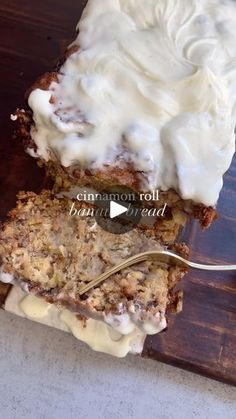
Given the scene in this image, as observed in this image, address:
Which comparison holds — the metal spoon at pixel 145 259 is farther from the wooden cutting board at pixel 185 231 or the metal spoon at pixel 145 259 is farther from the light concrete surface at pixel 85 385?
the light concrete surface at pixel 85 385

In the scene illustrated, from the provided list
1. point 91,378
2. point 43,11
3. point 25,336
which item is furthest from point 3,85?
point 91,378

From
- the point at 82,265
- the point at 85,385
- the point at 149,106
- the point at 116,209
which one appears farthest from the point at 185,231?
the point at 85,385

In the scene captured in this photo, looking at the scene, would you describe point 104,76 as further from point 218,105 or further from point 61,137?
point 218,105

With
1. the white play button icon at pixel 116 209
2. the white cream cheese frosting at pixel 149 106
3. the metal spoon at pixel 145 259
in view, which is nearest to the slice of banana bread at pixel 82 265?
the metal spoon at pixel 145 259

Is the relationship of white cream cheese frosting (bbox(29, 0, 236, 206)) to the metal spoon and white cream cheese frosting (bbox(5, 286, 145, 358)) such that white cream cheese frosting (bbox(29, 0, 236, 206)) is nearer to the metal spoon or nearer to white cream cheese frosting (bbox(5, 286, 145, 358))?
the metal spoon

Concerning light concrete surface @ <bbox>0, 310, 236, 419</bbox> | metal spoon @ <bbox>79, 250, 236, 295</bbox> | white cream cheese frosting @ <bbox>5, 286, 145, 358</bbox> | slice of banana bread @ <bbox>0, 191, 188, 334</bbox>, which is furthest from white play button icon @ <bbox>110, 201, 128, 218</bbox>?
light concrete surface @ <bbox>0, 310, 236, 419</bbox>
